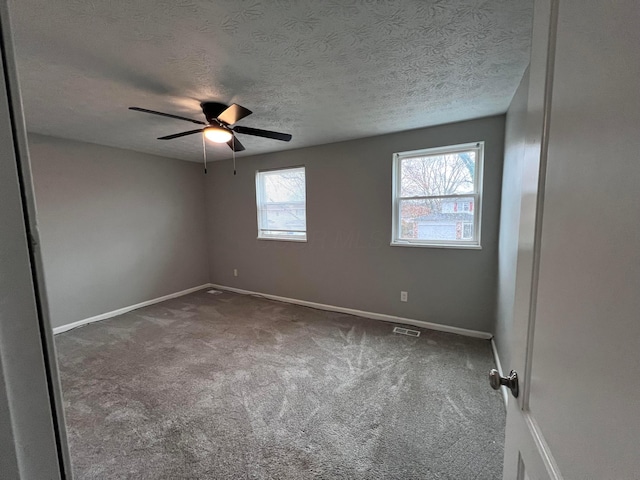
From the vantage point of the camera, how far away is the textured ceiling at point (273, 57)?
50.9 inches

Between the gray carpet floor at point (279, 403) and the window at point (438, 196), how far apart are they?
3.71 ft

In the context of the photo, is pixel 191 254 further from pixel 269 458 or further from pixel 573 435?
pixel 573 435

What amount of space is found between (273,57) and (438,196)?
2.27 m

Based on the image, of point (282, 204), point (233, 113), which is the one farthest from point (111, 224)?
point (233, 113)

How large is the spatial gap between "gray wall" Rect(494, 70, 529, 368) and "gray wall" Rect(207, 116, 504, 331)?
0.97 ft

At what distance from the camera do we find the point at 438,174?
10.3 feet

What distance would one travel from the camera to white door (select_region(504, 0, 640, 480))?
0.38 m

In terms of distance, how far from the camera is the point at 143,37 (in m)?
1.46

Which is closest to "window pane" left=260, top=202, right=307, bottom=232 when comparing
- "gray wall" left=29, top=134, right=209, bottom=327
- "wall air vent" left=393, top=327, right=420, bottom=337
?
"gray wall" left=29, top=134, right=209, bottom=327

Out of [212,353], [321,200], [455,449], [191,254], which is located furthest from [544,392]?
[191,254]

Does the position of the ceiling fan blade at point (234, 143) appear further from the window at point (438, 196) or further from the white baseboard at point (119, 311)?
the white baseboard at point (119, 311)

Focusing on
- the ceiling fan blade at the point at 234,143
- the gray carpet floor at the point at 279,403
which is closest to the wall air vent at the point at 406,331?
the gray carpet floor at the point at 279,403

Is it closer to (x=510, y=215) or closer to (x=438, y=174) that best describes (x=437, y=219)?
(x=438, y=174)

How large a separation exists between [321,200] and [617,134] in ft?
11.4
